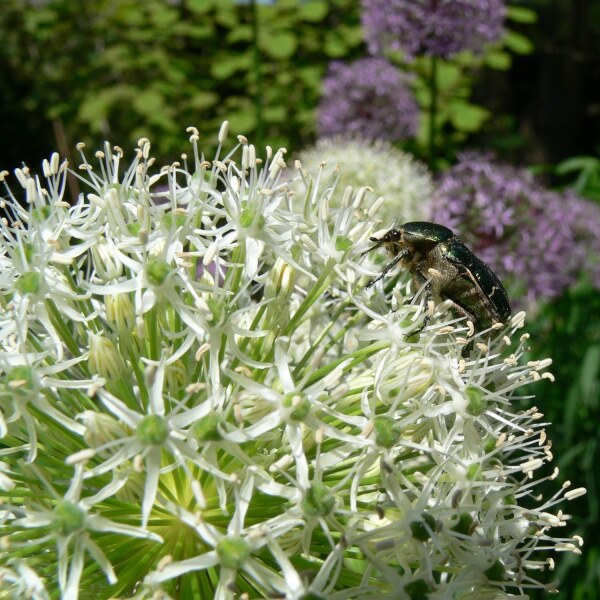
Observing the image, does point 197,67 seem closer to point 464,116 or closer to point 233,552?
point 464,116

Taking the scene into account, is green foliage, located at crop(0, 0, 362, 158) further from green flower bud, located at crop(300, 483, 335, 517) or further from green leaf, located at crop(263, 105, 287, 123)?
green flower bud, located at crop(300, 483, 335, 517)

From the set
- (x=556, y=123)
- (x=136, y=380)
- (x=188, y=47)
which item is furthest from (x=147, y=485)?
(x=556, y=123)

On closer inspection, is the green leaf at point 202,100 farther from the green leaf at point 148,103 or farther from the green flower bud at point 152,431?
the green flower bud at point 152,431

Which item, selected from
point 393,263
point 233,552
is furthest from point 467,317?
point 233,552

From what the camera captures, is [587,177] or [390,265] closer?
[390,265]

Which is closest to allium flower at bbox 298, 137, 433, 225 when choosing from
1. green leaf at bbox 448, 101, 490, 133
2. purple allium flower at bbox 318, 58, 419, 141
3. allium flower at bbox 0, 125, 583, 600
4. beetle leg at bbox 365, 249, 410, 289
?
purple allium flower at bbox 318, 58, 419, 141

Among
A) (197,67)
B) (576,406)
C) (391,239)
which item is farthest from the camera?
(197,67)
